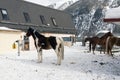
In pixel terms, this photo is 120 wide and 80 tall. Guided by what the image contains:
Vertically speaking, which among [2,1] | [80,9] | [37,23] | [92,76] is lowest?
[92,76]

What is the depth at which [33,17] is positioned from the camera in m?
39.6

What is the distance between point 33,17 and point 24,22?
3087 millimetres

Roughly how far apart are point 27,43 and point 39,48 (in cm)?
1684

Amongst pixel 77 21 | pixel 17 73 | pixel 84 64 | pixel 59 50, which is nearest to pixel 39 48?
pixel 59 50

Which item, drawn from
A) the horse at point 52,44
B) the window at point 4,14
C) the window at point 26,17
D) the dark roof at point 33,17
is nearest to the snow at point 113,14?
the horse at point 52,44

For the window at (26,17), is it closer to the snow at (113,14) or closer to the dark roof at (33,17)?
the dark roof at (33,17)

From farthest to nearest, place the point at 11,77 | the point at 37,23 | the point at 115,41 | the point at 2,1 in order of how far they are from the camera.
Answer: the point at 37,23 → the point at 2,1 → the point at 115,41 → the point at 11,77

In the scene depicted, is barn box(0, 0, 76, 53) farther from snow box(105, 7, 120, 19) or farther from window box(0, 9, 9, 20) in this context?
snow box(105, 7, 120, 19)

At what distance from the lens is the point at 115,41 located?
24000 mm

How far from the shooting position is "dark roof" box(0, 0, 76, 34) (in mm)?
34938

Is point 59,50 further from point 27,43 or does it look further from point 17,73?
point 27,43

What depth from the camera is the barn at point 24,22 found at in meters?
30.5

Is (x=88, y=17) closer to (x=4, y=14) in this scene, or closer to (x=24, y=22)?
(x=24, y=22)

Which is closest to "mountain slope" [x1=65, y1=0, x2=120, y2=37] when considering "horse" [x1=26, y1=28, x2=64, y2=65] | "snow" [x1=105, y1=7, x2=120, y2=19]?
"horse" [x1=26, y1=28, x2=64, y2=65]
